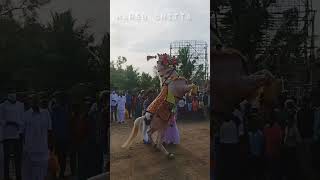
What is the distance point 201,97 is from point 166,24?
738 millimetres

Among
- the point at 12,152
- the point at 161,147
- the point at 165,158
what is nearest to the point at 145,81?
the point at 161,147

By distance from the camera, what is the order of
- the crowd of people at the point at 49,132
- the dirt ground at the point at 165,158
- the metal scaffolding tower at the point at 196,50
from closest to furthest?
the metal scaffolding tower at the point at 196,50
the dirt ground at the point at 165,158
the crowd of people at the point at 49,132

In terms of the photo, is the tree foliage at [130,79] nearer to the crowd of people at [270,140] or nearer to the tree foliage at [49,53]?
the tree foliage at [49,53]

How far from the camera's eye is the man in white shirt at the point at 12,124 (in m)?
4.77

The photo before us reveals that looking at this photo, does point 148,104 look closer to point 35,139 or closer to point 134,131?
point 134,131

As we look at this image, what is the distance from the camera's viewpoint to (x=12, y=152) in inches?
190

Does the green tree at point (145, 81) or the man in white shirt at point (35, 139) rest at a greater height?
the green tree at point (145, 81)

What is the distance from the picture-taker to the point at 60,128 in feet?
15.9

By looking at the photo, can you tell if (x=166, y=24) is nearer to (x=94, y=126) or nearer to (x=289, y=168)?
(x=94, y=126)

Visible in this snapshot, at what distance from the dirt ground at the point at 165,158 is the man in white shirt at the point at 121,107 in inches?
2.6

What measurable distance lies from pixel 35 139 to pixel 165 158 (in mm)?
1254

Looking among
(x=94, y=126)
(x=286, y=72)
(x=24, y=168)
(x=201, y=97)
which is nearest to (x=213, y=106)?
(x=201, y=97)

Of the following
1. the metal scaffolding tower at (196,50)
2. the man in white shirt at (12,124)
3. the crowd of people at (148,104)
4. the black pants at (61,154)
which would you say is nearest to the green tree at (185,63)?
the metal scaffolding tower at (196,50)

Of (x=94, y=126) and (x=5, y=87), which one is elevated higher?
(x=5, y=87)
